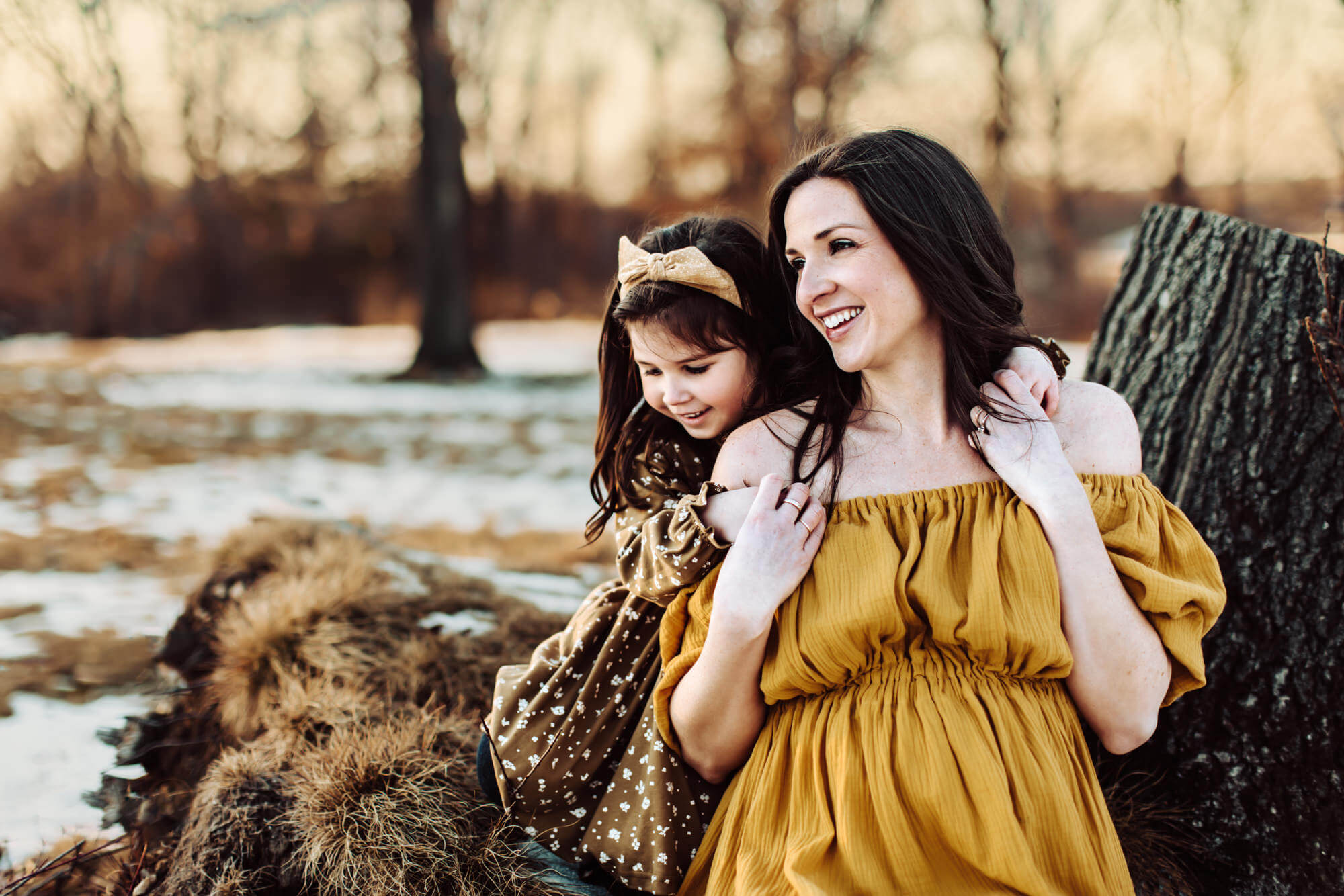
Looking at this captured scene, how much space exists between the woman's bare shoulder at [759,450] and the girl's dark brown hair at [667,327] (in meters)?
0.28

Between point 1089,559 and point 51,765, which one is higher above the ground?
point 1089,559

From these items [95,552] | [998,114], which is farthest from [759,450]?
[998,114]

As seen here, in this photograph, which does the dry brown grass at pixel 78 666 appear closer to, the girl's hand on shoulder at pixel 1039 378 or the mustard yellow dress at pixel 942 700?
the mustard yellow dress at pixel 942 700

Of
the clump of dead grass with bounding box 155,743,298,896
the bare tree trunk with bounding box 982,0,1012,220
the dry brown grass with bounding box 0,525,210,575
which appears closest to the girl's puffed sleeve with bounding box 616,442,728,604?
the clump of dead grass with bounding box 155,743,298,896

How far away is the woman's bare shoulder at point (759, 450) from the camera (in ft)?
5.82

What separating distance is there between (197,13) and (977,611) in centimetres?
659

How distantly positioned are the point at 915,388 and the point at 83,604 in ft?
13.3

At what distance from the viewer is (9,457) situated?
709cm

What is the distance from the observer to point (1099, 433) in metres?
1.73

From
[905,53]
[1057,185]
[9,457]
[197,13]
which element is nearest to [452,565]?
[197,13]

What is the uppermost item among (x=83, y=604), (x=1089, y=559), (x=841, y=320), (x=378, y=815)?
(x=841, y=320)

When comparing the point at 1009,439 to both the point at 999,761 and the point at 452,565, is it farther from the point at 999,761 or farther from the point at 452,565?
the point at 452,565

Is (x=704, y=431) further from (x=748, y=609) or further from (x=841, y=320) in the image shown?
(x=748, y=609)

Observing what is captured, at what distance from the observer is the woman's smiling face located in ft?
5.55
